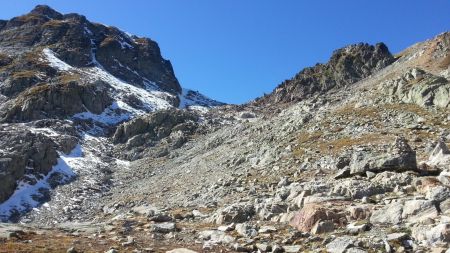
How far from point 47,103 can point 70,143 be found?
35.3 metres

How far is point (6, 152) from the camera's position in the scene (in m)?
79.1

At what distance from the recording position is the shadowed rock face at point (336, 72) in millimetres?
134375

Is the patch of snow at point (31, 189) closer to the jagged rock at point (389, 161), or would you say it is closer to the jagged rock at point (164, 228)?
the jagged rock at point (164, 228)

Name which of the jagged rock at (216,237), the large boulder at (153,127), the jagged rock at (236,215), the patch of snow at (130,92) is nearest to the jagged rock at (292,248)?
the jagged rock at (216,237)

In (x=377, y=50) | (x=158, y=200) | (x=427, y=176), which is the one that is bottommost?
(x=158, y=200)

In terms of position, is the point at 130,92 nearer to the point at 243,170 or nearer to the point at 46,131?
the point at 46,131

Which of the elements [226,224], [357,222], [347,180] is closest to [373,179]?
[347,180]

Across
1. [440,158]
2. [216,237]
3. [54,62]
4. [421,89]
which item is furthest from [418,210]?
[54,62]

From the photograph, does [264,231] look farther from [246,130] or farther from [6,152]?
[6,152]

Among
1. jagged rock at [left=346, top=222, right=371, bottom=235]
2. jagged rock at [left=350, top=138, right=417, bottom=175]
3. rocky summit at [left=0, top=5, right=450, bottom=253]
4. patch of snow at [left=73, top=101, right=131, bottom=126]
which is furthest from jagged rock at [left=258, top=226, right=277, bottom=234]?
patch of snow at [left=73, top=101, right=131, bottom=126]

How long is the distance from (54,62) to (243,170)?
15468 centimetres

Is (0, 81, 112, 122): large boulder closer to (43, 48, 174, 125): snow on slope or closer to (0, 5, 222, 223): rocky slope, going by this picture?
(0, 5, 222, 223): rocky slope

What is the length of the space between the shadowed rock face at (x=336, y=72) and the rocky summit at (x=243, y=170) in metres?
0.58

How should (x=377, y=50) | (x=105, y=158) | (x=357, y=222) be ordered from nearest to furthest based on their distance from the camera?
(x=357, y=222) < (x=105, y=158) < (x=377, y=50)
